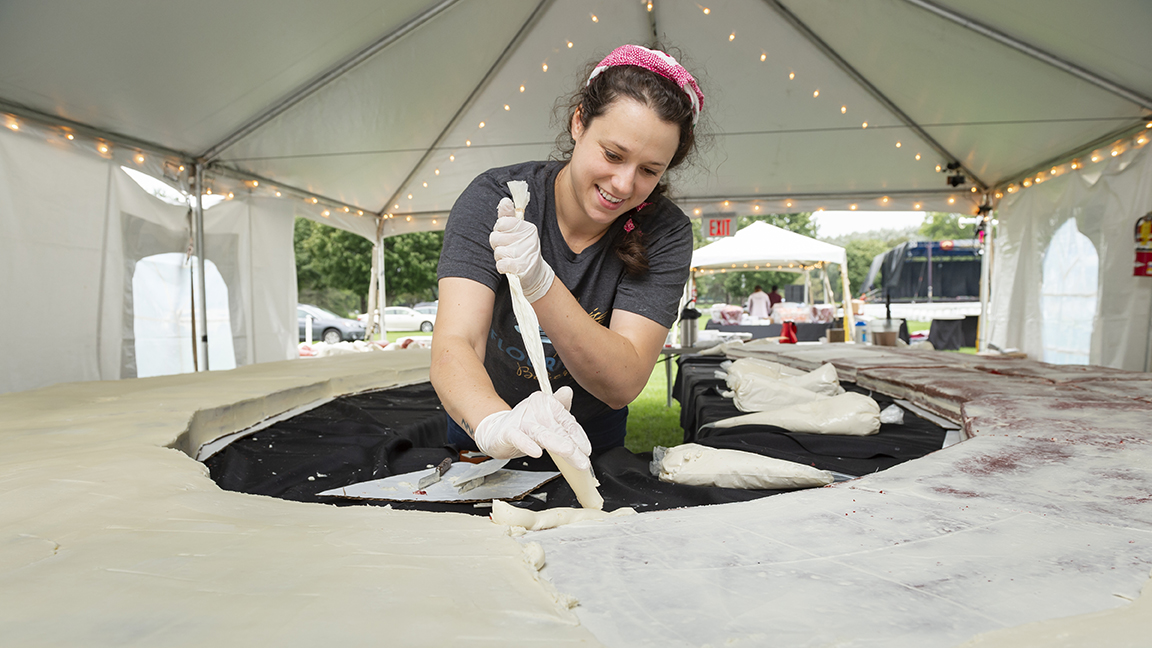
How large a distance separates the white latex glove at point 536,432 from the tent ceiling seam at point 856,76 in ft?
14.5

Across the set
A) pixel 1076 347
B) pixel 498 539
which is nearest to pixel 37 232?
pixel 498 539

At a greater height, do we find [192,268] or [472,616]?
[192,268]

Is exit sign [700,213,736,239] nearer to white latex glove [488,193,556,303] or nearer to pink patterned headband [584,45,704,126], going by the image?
pink patterned headband [584,45,704,126]

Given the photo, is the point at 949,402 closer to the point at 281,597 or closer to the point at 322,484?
the point at 322,484

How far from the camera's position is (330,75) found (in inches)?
167

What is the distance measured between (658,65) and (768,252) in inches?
341

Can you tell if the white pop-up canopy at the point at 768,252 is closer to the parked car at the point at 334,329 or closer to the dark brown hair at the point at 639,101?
the parked car at the point at 334,329

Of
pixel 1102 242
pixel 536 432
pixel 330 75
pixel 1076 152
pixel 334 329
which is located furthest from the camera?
pixel 334 329

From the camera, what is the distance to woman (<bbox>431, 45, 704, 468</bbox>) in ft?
3.47

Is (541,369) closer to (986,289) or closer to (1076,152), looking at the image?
(1076,152)

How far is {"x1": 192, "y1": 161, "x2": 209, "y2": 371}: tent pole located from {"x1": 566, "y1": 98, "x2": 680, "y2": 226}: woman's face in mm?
4270

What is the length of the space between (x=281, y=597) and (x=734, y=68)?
5.07 m

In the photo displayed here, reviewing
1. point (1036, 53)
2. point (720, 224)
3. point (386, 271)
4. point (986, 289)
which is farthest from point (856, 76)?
point (386, 271)

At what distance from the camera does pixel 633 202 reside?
1256 millimetres
